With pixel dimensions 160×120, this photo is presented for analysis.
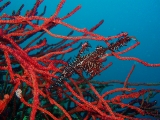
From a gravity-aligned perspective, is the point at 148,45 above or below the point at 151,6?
below

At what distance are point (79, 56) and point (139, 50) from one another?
388 feet

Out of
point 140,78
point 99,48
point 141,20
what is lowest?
point 99,48

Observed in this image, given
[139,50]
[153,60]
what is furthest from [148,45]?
[153,60]

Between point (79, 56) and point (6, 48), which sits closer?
point (6, 48)

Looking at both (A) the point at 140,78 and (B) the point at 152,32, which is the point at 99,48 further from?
(B) the point at 152,32

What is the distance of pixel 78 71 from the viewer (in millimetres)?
3736

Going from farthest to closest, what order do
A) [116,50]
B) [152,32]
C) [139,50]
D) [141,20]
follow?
[141,20] → [152,32] → [139,50] → [116,50]

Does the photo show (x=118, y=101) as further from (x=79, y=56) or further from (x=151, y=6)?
(x=151, y=6)

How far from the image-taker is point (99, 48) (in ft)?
10.7

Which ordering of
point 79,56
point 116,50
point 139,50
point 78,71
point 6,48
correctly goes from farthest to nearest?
point 139,50
point 78,71
point 79,56
point 116,50
point 6,48

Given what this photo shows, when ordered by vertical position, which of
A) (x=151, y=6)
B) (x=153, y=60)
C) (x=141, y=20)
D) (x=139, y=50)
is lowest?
(x=153, y=60)

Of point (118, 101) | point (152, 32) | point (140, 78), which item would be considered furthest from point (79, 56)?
point (152, 32)

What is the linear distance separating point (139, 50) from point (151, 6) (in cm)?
4003

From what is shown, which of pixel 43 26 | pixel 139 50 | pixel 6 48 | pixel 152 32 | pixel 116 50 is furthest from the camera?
pixel 152 32
